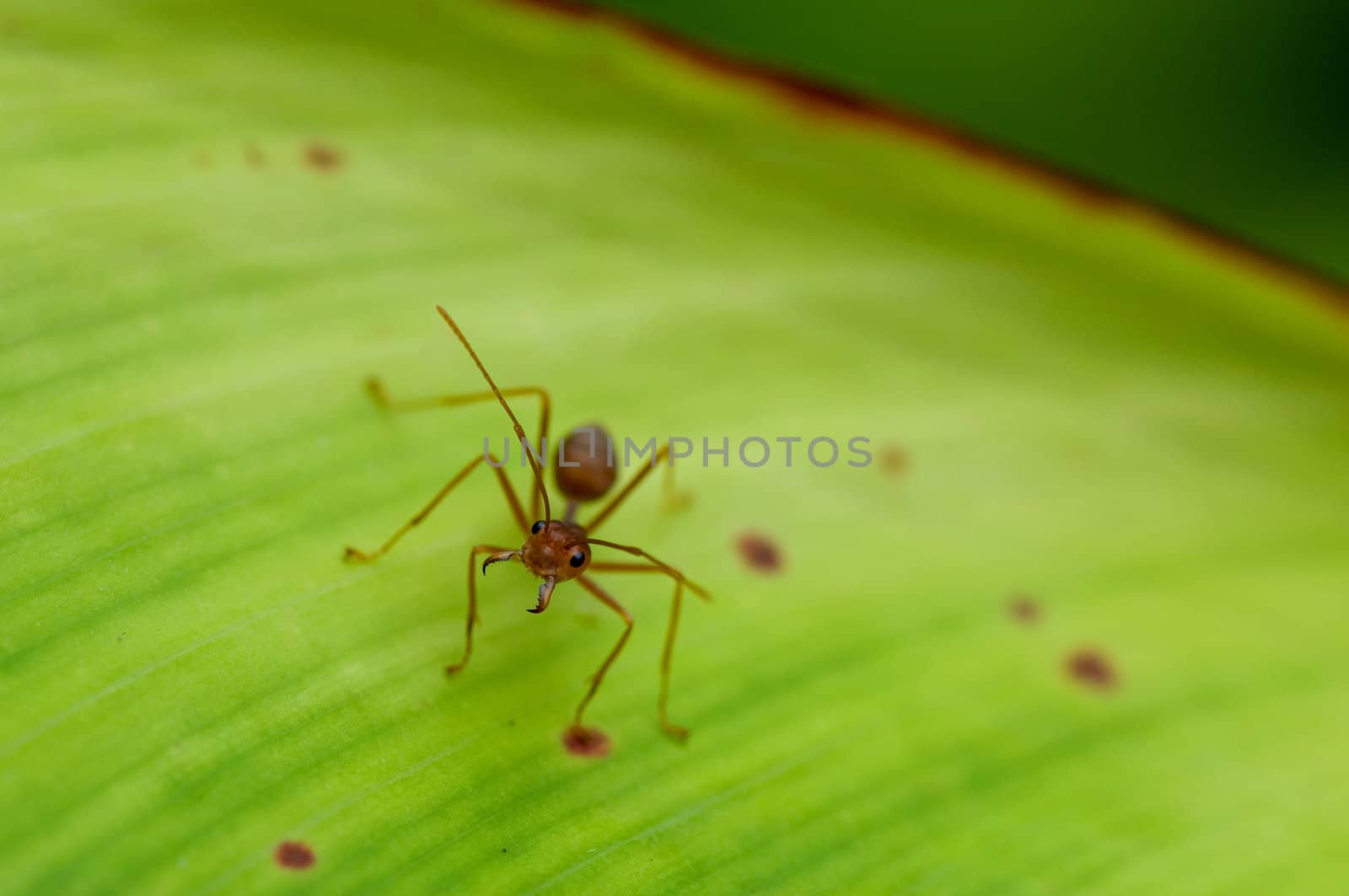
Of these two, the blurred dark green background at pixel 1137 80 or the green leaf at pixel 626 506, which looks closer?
the green leaf at pixel 626 506

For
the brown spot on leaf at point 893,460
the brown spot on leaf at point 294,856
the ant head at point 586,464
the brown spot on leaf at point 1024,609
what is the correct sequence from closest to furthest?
the brown spot on leaf at point 294,856 → the ant head at point 586,464 → the brown spot on leaf at point 1024,609 → the brown spot on leaf at point 893,460

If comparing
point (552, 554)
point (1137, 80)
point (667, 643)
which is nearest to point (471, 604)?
point (552, 554)

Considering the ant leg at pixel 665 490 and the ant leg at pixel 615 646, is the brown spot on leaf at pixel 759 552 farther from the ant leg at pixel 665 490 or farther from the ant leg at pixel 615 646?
the ant leg at pixel 615 646

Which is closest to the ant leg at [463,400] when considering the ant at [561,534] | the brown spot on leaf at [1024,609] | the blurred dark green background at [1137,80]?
the ant at [561,534]

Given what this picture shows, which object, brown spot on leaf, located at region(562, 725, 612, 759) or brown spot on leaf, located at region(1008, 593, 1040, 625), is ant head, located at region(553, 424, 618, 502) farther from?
brown spot on leaf, located at region(1008, 593, 1040, 625)

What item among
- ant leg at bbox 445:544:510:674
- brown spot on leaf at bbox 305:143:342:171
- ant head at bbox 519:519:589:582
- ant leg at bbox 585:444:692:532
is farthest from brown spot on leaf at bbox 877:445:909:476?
brown spot on leaf at bbox 305:143:342:171

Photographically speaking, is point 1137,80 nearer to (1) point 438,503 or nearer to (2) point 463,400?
(2) point 463,400
